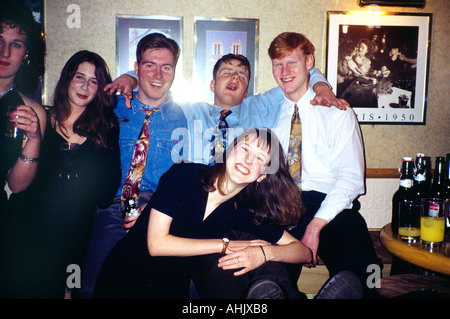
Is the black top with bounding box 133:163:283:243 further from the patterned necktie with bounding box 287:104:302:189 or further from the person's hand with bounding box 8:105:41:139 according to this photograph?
the person's hand with bounding box 8:105:41:139

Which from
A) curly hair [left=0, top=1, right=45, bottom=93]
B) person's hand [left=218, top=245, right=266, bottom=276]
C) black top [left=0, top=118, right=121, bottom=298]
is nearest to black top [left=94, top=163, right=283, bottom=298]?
person's hand [left=218, top=245, right=266, bottom=276]

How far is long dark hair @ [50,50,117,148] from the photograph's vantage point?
1.99 meters

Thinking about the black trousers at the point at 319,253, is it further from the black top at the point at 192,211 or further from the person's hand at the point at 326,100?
the person's hand at the point at 326,100

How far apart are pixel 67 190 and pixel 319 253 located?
62.2 inches

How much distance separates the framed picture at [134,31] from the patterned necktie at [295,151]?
4.03 feet

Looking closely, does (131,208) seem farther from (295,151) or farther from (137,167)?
(295,151)

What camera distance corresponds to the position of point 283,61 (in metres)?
2.18

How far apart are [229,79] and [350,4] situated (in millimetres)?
1299

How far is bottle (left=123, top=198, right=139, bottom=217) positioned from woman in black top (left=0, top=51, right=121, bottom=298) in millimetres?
122

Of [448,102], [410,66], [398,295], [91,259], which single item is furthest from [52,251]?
[448,102]

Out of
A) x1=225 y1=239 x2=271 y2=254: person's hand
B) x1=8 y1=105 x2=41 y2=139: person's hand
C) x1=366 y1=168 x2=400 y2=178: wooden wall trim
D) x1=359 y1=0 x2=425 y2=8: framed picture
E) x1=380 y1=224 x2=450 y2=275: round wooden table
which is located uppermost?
x1=359 y1=0 x2=425 y2=8: framed picture

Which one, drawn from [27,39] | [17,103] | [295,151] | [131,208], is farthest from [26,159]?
[295,151]

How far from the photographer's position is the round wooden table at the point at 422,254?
4.37ft

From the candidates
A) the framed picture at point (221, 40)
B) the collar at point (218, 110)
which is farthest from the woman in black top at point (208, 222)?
the framed picture at point (221, 40)
